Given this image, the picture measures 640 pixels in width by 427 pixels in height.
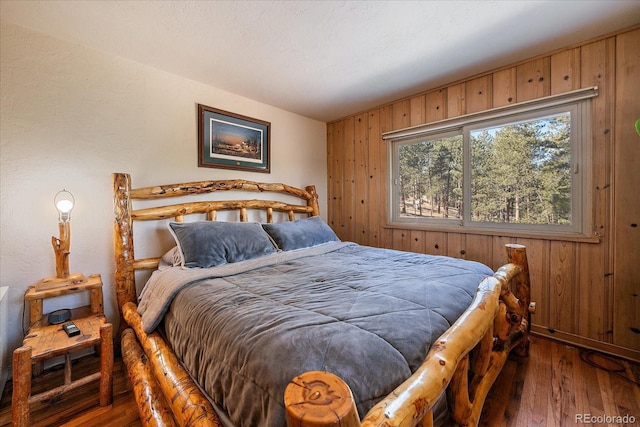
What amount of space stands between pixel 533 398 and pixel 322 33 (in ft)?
8.35

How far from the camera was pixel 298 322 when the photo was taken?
0.93 m

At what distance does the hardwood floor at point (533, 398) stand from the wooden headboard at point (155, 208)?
1.73ft

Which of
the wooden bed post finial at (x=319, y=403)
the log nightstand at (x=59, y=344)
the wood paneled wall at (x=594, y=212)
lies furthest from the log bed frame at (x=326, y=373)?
the wood paneled wall at (x=594, y=212)

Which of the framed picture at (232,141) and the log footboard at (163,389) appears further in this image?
the framed picture at (232,141)

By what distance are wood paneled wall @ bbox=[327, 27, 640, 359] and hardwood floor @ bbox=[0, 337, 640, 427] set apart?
29 cm

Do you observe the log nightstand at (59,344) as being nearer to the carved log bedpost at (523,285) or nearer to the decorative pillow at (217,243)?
the decorative pillow at (217,243)

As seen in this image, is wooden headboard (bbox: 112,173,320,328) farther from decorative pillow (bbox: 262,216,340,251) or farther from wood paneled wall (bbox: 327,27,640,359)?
wood paneled wall (bbox: 327,27,640,359)

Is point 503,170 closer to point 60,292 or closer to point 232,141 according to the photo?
point 232,141

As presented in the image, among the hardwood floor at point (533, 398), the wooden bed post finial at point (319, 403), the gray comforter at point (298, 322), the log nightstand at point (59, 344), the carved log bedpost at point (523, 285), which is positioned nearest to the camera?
the wooden bed post finial at point (319, 403)

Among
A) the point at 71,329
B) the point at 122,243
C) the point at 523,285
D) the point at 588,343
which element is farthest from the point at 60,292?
the point at 588,343

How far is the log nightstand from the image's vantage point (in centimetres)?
120

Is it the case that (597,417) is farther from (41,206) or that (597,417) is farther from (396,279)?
(41,206)

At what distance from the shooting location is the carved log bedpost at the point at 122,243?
188 centimetres

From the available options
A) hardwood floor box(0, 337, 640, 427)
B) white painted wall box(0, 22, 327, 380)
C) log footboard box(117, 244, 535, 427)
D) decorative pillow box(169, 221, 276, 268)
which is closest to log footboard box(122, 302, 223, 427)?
log footboard box(117, 244, 535, 427)
